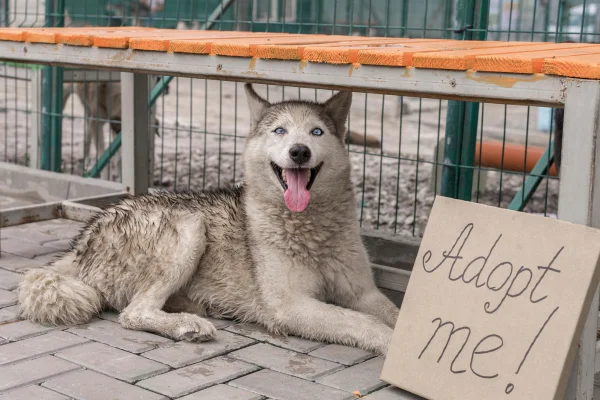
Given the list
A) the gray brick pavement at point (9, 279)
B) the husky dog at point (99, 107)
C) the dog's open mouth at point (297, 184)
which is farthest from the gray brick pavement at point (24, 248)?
the husky dog at point (99, 107)

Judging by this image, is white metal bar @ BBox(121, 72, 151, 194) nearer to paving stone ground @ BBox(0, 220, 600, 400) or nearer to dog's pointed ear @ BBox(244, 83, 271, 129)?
dog's pointed ear @ BBox(244, 83, 271, 129)

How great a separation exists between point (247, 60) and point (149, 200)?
1.10 metres

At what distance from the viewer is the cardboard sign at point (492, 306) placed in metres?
2.75

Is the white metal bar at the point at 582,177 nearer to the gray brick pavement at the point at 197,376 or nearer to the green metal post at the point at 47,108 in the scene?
the gray brick pavement at the point at 197,376

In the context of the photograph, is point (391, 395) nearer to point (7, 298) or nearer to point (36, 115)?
point (7, 298)

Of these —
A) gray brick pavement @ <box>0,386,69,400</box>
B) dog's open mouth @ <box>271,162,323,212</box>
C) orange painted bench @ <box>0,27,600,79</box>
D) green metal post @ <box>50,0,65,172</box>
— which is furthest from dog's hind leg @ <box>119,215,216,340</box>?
green metal post @ <box>50,0,65,172</box>

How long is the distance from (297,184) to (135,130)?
6.08ft

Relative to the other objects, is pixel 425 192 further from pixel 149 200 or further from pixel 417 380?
pixel 417 380

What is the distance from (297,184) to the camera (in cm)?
397

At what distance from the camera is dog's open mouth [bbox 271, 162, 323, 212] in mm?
3945

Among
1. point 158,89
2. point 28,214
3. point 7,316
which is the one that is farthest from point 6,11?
point 7,316

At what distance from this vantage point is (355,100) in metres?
14.7

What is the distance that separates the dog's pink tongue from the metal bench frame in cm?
51

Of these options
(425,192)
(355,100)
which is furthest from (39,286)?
(355,100)
